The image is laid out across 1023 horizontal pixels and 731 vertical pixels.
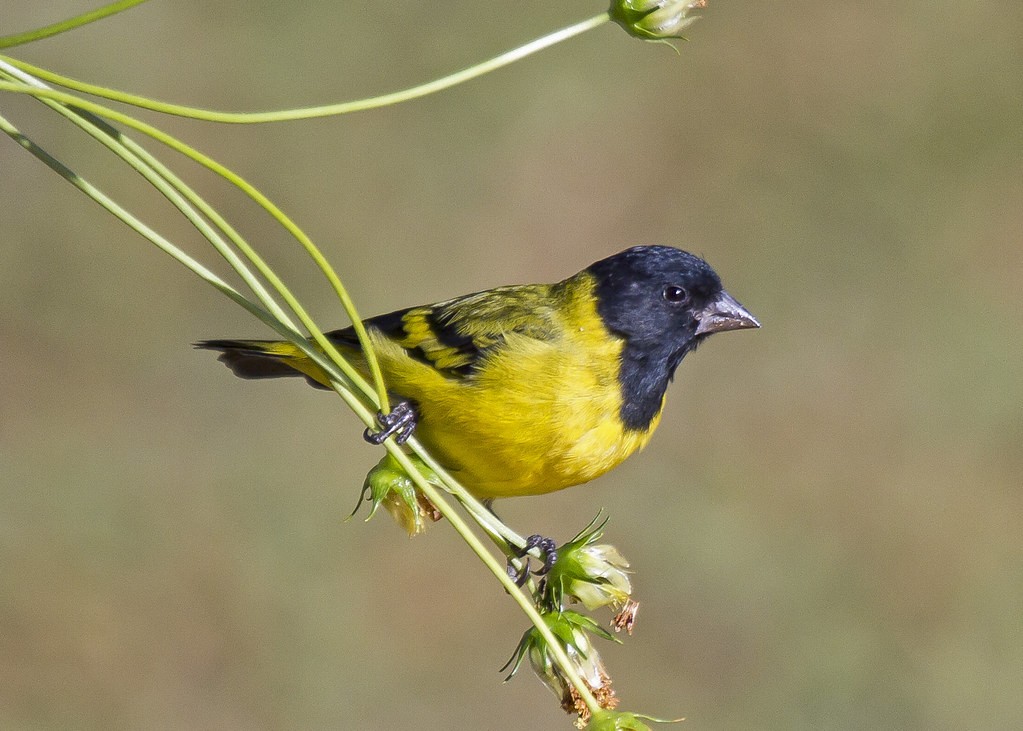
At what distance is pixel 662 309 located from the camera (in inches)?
181

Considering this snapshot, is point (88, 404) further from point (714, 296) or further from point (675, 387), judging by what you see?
point (714, 296)

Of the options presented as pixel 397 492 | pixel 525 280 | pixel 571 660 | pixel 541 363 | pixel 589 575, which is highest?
pixel 525 280

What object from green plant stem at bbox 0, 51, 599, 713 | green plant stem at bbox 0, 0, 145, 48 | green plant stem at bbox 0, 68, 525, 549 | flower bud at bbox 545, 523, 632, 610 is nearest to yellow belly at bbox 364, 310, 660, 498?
flower bud at bbox 545, 523, 632, 610

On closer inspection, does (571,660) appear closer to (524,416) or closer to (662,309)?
(524,416)

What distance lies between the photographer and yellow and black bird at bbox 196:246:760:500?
13.5 ft

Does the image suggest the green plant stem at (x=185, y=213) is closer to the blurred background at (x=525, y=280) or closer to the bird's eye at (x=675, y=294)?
the bird's eye at (x=675, y=294)

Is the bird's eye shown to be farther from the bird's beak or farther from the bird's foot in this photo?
the bird's foot

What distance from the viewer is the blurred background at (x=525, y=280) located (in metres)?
8.13

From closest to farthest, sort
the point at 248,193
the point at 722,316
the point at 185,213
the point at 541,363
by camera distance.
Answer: the point at 248,193 < the point at 185,213 < the point at 541,363 < the point at 722,316

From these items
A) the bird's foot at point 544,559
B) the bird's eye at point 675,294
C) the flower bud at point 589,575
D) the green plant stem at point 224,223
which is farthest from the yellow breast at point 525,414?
the green plant stem at point 224,223

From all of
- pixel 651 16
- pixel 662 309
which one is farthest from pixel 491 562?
pixel 662 309

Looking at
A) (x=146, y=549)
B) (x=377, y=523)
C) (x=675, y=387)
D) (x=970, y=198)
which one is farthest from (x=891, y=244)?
(x=146, y=549)

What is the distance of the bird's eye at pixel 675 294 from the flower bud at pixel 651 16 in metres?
1.80

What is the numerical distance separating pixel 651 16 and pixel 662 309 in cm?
186
